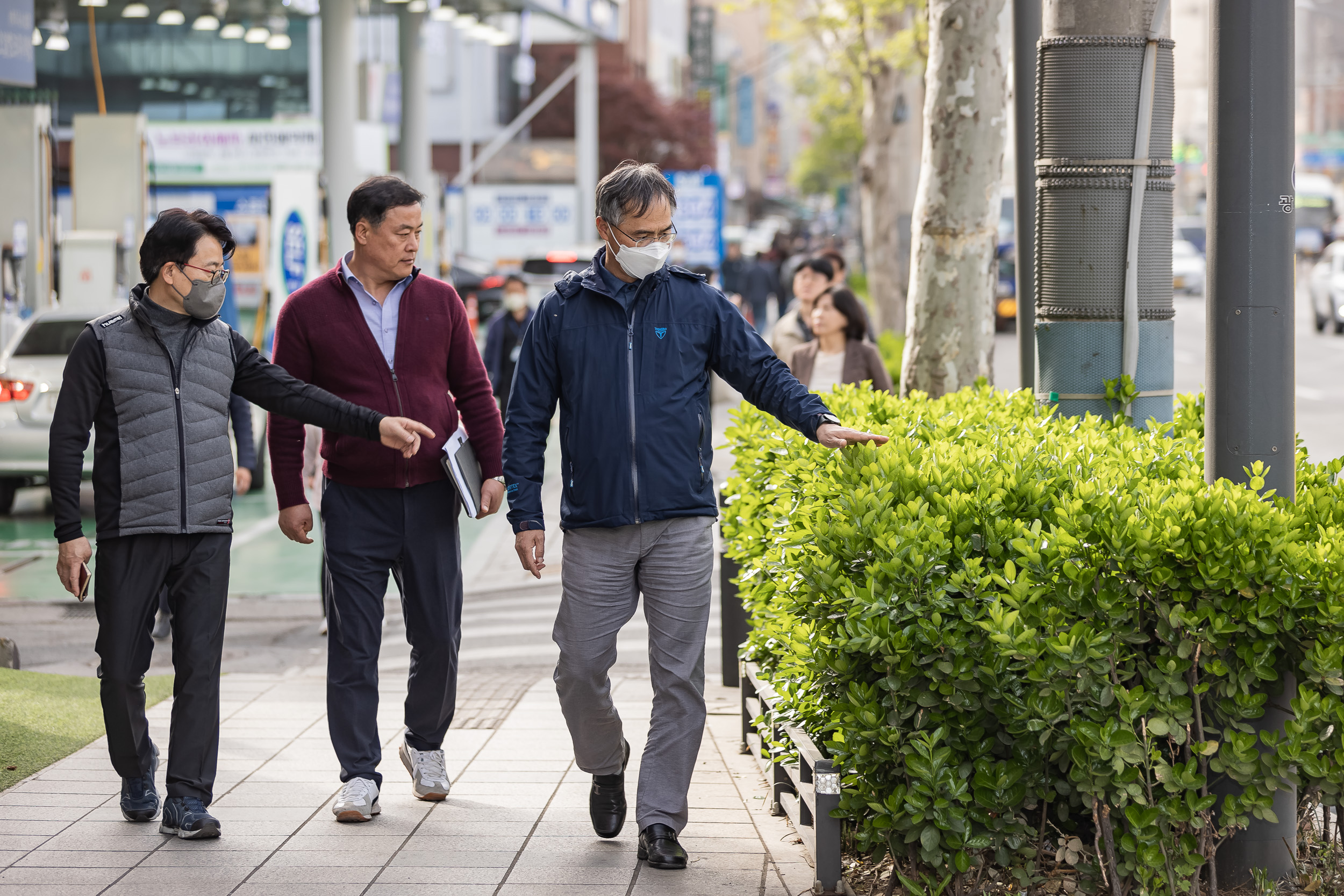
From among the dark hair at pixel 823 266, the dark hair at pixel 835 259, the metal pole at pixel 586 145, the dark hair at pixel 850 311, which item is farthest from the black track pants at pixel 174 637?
the metal pole at pixel 586 145

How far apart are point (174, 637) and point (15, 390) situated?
8.82 meters

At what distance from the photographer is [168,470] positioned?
487 centimetres

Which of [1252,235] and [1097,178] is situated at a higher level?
[1097,178]

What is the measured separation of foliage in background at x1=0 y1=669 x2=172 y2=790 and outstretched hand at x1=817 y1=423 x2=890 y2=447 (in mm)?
3062

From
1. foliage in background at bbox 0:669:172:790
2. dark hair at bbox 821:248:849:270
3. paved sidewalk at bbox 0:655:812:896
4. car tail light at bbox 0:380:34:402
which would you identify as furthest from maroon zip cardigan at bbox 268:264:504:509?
car tail light at bbox 0:380:34:402

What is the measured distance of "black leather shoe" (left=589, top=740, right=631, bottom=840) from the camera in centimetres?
488

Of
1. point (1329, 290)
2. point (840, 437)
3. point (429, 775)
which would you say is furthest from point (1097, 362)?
point (1329, 290)

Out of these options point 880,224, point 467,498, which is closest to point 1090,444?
point 467,498

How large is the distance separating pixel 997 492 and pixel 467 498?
1.78 metres

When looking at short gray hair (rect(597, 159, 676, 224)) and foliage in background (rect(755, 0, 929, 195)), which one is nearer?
short gray hair (rect(597, 159, 676, 224))

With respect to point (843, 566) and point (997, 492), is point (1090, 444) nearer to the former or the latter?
point (997, 492)

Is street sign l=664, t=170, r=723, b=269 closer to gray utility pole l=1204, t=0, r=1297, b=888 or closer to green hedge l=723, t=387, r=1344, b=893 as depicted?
gray utility pole l=1204, t=0, r=1297, b=888

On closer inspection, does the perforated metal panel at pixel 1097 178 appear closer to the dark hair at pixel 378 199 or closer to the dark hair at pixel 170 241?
the dark hair at pixel 378 199

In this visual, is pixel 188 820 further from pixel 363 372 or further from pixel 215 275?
pixel 215 275
